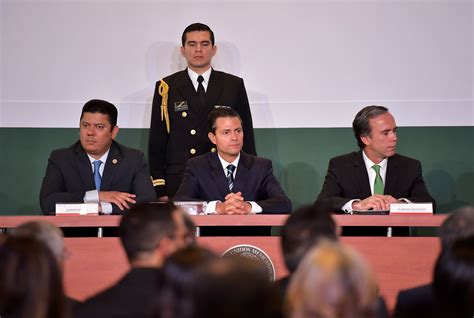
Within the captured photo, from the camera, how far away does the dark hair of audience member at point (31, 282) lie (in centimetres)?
234

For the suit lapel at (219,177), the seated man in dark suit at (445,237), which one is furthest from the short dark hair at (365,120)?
the seated man in dark suit at (445,237)

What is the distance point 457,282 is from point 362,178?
9.80ft

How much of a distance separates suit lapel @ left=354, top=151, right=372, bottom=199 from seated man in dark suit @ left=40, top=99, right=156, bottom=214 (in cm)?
118

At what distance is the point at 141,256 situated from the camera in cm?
288

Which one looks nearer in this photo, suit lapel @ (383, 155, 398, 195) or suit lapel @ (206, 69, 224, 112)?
suit lapel @ (383, 155, 398, 195)

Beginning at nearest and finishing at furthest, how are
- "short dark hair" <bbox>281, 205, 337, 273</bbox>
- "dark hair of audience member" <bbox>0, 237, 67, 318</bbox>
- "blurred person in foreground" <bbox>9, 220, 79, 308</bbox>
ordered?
"dark hair of audience member" <bbox>0, 237, 67, 318</bbox>, "short dark hair" <bbox>281, 205, 337, 273</bbox>, "blurred person in foreground" <bbox>9, 220, 79, 308</bbox>

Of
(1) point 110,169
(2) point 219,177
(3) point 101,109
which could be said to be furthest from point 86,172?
(2) point 219,177

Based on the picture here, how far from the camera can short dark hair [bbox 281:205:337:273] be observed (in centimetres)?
285

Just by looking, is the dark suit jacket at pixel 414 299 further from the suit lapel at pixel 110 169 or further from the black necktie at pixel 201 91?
the black necktie at pixel 201 91

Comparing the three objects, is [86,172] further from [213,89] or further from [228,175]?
[213,89]

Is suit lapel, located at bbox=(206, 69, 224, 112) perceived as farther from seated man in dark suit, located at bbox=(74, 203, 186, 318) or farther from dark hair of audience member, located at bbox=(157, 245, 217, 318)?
dark hair of audience member, located at bbox=(157, 245, 217, 318)

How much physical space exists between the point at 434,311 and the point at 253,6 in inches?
179

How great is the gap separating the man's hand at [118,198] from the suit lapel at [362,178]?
4.29ft

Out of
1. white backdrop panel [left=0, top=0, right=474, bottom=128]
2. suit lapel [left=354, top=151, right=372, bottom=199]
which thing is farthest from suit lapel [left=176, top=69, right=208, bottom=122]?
suit lapel [left=354, top=151, right=372, bottom=199]
